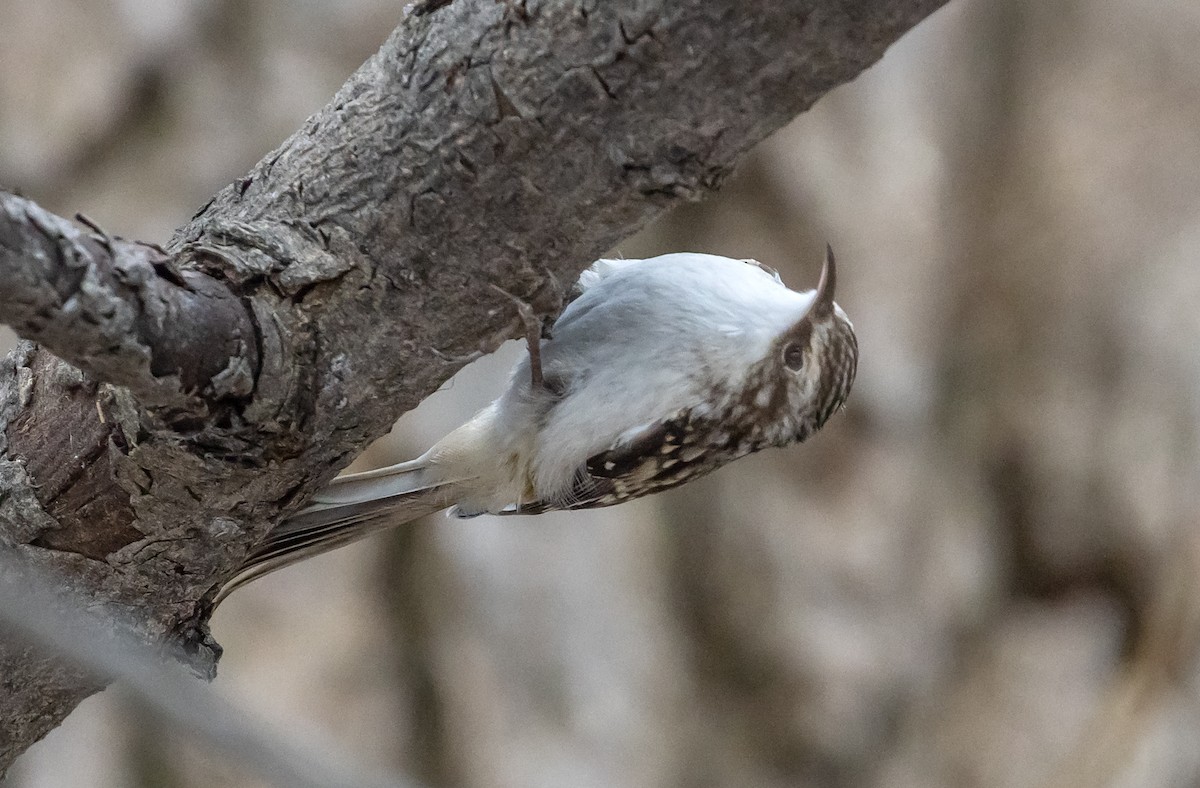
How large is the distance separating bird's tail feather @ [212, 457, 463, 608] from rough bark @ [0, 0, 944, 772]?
0.87 ft

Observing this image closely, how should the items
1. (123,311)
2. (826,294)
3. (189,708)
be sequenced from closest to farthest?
(189,708) → (123,311) → (826,294)

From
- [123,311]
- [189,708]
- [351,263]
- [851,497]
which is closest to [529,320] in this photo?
[351,263]

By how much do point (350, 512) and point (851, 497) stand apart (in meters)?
2.47

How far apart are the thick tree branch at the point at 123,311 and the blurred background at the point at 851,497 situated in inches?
85.9

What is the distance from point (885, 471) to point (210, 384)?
A: 9.88 ft

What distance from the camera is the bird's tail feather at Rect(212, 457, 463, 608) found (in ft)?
4.94

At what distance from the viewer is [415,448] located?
320 centimetres

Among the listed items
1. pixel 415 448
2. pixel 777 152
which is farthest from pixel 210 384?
pixel 777 152

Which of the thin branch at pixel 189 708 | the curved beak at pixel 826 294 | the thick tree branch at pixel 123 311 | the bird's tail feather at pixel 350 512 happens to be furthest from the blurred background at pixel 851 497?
the thin branch at pixel 189 708

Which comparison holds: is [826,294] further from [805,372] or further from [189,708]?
[189,708]

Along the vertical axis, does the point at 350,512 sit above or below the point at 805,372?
below

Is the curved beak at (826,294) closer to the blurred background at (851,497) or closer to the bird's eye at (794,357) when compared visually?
the bird's eye at (794,357)

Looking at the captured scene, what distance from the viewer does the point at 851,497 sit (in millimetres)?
3670

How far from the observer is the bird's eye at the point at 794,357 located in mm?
1600
